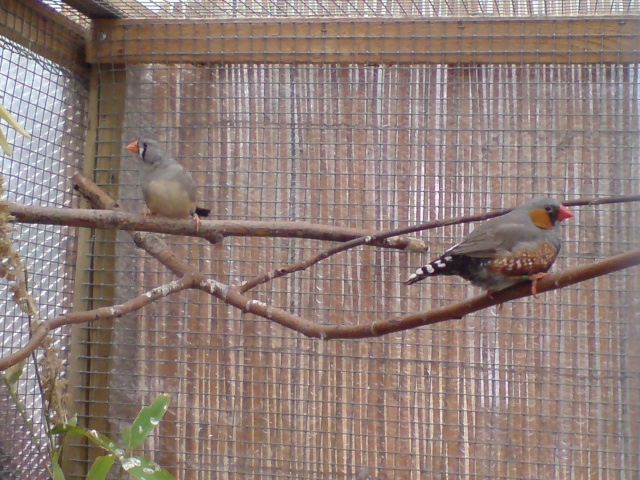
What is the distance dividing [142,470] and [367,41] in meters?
1.60

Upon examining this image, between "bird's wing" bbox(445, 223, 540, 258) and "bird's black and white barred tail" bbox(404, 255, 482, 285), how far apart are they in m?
0.03

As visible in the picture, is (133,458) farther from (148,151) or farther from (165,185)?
(148,151)

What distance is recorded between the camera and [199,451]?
259cm

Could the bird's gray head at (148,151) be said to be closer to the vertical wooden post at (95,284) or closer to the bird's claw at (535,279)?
the vertical wooden post at (95,284)

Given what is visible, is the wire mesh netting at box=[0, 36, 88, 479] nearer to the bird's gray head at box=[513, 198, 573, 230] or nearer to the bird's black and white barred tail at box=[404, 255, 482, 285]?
the bird's black and white barred tail at box=[404, 255, 482, 285]

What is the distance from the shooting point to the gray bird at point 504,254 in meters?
1.91

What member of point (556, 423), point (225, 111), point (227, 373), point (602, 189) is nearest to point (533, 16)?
point (602, 189)

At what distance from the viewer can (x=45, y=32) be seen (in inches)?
99.0

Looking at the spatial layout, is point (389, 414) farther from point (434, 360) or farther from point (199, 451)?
point (199, 451)

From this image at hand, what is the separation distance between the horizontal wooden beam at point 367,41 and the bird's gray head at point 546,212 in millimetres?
676

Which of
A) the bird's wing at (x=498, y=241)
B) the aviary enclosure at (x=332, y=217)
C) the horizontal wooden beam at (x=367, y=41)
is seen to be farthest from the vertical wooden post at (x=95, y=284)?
the bird's wing at (x=498, y=241)

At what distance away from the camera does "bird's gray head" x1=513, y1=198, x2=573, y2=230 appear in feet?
6.72

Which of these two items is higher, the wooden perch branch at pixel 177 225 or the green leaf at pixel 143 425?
the wooden perch branch at pixel 177 225

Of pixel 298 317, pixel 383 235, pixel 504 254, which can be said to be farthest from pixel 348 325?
pixel 504 254
